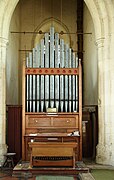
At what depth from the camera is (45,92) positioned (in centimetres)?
1194

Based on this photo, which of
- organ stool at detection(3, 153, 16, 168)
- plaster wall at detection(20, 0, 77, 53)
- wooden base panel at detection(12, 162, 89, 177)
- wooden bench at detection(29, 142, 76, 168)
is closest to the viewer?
wooden base panel at detection(12, 162, 89, 177)

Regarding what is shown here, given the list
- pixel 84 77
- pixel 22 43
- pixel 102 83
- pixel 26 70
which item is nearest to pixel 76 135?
pixel 102 83

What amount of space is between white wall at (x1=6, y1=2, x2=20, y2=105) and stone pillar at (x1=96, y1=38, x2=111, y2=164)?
3.93m

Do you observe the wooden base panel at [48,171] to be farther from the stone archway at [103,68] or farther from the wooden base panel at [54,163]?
the stone archway at [103,68]

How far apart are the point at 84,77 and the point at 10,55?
4059 mm

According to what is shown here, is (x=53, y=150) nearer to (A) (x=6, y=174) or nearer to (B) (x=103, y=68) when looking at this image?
(A) (x=6, y=174)

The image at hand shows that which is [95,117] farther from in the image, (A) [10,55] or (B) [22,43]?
(B) [22,43]

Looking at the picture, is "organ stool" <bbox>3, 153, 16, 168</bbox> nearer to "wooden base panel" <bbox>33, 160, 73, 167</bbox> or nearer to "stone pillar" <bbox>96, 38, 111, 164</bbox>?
"wooden base panel" <bbox>33, 160, 73, 167</bbox>

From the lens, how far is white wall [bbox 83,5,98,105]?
1434 centimetres

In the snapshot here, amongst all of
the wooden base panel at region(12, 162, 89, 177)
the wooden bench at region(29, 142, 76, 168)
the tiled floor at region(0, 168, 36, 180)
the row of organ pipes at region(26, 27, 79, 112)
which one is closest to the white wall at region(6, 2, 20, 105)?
Answer: the row of organ pipes at region(26, 27, 79, 112)

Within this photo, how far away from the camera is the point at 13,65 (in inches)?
617

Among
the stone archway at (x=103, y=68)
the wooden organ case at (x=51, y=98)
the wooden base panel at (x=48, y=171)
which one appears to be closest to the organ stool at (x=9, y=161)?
the stone archway at (x=103, y=68)

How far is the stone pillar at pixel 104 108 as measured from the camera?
11.4 meters

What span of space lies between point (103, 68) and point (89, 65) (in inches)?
158
